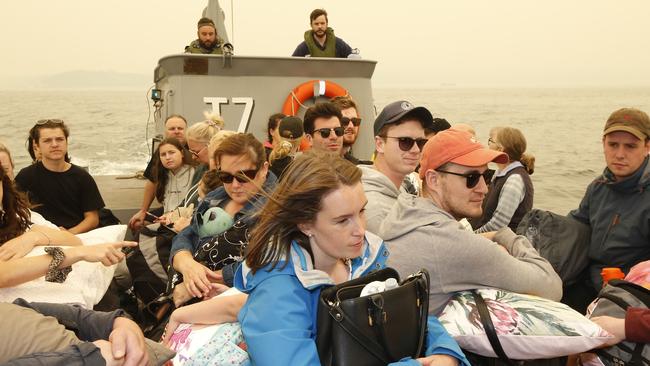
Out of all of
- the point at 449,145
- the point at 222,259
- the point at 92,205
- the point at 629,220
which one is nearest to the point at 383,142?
the point at 449,145

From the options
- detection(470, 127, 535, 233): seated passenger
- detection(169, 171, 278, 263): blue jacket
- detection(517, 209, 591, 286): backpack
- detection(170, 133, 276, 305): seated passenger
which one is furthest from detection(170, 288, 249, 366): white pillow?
detection(470, 127, 535, 233): seated passenger

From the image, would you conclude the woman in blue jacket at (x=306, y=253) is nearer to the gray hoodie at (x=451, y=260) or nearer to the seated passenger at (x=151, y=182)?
the gray hoodie at (x=451, y=260)

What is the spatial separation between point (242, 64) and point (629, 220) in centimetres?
455

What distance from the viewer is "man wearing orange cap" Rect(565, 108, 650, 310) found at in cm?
276

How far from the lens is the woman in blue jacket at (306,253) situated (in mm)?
1579

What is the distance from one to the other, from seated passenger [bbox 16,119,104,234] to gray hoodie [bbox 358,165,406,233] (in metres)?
2.35

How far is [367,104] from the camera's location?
22.7 ft

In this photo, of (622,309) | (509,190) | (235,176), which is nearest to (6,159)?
(235,176)

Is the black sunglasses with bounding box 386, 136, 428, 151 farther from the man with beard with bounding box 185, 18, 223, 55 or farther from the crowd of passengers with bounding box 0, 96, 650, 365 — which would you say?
the man with beard with bounding box 185, 18, 223, 55

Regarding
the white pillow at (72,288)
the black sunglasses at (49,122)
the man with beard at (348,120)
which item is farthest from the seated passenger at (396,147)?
the black sunglasses at (49,122)

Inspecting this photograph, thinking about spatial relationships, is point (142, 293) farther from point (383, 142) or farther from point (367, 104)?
point (367, 104)

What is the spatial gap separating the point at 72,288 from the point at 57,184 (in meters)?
1.65

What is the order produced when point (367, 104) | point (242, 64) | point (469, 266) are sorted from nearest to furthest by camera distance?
1. point (469, 266)
2. point (242, 64)
3. point (367, 104)

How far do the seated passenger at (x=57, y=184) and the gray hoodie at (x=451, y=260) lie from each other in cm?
281
